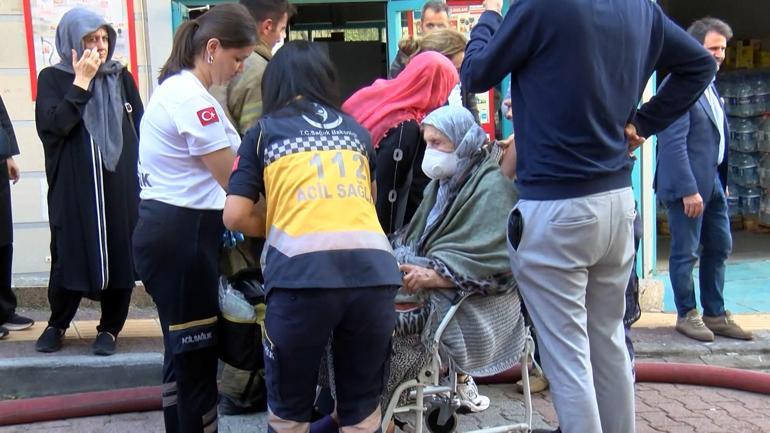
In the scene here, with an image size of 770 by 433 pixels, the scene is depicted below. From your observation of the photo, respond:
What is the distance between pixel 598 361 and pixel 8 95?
4.45m

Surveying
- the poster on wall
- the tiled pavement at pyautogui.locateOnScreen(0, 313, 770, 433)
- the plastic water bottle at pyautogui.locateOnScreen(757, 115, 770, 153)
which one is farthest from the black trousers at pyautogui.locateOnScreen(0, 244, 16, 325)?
the plastic water bottle at pyautogui.locateOnScreen(757, 115, 770, 153)

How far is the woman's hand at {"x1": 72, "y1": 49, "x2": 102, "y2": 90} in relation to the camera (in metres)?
4.17

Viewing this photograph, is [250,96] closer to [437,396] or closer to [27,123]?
[437,396]

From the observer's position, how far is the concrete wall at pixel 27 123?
557 cm

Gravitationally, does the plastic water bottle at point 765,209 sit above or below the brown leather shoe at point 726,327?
above

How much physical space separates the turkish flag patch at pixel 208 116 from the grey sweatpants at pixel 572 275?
3.57ft

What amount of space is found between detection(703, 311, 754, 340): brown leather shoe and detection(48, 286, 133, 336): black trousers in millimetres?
3474

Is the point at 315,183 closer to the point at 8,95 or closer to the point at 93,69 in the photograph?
the point at 93,69

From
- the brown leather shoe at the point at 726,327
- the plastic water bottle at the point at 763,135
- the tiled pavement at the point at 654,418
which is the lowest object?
the tiled pavement at the point at 654,418

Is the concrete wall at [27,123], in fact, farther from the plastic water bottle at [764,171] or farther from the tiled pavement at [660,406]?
the plastic water bottle at [764,171]

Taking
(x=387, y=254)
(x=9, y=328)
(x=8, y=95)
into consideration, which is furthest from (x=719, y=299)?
(x=8, y=95)

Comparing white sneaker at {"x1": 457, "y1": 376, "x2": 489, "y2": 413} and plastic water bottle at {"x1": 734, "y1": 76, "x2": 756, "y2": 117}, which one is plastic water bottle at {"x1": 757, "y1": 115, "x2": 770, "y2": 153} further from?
white sneaker at {"x1": 457, "y1": 376, "x2": 489, "y2": 413}

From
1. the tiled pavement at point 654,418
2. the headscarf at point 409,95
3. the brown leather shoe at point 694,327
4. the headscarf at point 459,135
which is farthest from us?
the brown leather shoe at point 694,327

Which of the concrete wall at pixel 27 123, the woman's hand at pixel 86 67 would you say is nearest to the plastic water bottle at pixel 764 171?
the concrete wall at pixel 27 123
